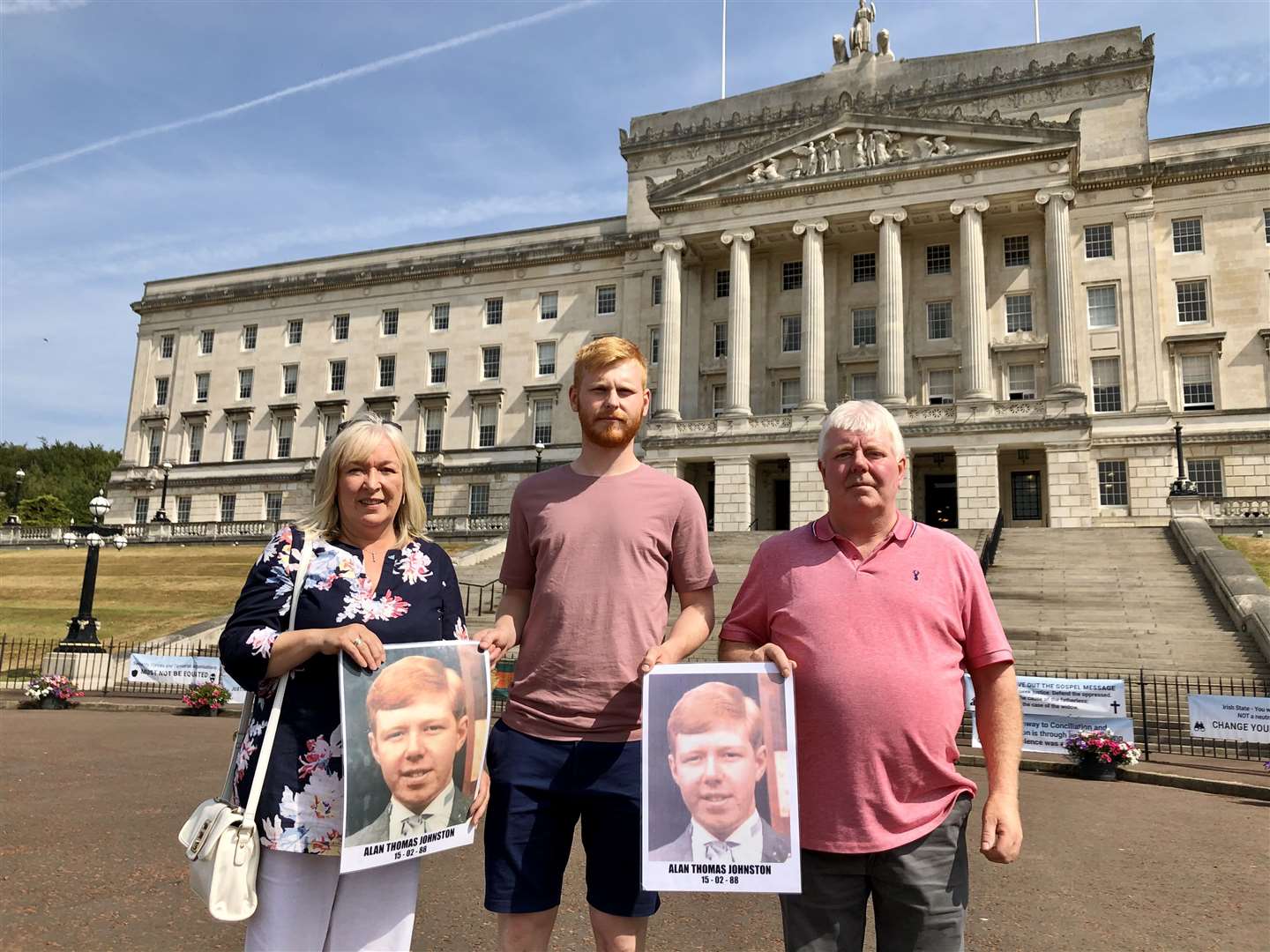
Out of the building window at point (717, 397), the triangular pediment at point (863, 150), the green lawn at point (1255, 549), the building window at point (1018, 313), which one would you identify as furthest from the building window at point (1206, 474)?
the building window at point (717, 397)

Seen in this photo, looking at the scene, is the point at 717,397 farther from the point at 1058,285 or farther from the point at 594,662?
the point at 594,662

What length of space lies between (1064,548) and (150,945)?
30.6m

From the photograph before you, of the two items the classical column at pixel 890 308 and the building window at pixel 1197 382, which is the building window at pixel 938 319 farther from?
the building window at pixel 1197 382

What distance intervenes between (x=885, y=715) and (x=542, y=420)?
5273 cm

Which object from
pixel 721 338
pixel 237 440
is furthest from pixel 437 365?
pixel 721 338

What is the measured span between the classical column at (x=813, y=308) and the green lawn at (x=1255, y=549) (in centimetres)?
1832

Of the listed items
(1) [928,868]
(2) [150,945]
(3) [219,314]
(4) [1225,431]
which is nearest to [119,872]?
(2) [150,945]

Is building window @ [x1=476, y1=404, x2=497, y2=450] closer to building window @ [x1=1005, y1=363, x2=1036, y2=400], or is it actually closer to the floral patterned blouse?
building window @ [x1=1005, y1=363, x2=1036, y2=400]

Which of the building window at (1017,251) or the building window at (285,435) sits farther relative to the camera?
the building window at (285,435)

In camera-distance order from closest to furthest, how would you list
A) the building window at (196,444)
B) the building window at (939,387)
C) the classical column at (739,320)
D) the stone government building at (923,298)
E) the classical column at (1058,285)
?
1. the classical column at (1058,285)
2. the stone government building at (923,298)
3. the building window at (939,387)
4. the classical column at (739,320)
5. the building window at (196,444)

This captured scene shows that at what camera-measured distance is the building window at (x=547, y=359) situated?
56.1 m

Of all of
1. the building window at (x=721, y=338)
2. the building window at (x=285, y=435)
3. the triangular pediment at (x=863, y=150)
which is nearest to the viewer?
the triangular pediment at (x=863, y=150)

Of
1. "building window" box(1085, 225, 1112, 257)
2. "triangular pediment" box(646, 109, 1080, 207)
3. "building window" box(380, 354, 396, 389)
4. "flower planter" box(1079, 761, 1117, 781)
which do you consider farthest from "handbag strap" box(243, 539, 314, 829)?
"building window" box(380, 354, 396, 389)

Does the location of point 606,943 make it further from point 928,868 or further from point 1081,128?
point 1081,128
